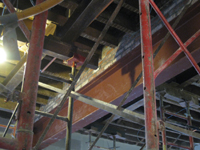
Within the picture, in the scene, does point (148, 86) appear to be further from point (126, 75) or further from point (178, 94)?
point (178, 94)

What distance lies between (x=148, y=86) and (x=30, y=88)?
122cm

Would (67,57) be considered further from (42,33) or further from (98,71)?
(42,33)

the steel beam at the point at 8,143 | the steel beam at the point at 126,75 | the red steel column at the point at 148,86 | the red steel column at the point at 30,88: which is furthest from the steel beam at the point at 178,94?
the steel beam at the point at 8,143

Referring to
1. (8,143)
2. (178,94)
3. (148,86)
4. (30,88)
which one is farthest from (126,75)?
(8,143)

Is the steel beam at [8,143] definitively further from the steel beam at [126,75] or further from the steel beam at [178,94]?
the steel beam at [178,94]

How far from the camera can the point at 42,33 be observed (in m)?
3.04

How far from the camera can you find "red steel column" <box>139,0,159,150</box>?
229cm

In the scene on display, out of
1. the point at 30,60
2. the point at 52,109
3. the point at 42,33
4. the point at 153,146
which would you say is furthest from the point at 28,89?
the point at 52,109

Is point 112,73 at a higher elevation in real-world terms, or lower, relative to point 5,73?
lower

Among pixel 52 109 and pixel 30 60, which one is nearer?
pixel 30 60

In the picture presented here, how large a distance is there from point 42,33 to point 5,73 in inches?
131

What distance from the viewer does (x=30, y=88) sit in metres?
2.67

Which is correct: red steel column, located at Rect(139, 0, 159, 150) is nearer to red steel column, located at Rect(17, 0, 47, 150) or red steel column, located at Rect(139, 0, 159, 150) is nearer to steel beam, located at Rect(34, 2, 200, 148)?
steel beam, located at Rect(34, 2, 200, 148)

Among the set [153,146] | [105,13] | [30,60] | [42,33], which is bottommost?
[153,146]
